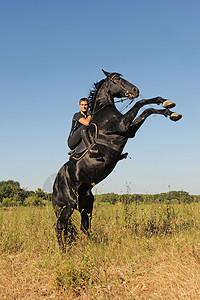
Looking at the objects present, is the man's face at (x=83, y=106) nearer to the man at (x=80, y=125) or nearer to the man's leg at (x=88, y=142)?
the man at (x=80, y=125)

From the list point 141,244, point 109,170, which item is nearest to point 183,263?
point 141,244

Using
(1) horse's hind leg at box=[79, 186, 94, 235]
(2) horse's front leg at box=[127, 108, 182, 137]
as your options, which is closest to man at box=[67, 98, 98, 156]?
(2) horse's front leg at box=[127, 108, 182, 137]

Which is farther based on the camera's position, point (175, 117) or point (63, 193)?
point (63, 193)

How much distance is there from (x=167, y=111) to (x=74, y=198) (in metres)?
2.67

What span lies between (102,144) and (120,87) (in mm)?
1303

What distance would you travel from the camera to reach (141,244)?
5.09m

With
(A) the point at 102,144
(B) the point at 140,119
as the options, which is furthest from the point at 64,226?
(B) the point at 140,119

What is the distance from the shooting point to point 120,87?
5.41 metres

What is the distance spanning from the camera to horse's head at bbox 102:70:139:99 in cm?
525

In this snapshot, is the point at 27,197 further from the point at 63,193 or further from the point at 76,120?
the point at 76,120

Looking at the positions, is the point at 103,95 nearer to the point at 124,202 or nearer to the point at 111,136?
the point at 111,136

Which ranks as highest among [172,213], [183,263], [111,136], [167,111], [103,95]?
[103,95]

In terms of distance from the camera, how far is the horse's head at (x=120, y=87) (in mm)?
5254

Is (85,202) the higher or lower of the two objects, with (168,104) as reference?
lower
